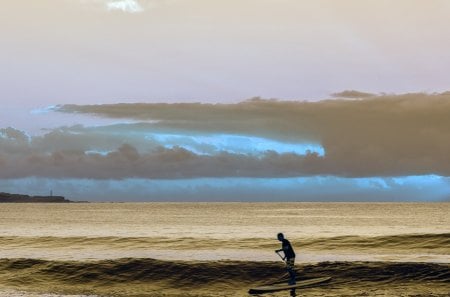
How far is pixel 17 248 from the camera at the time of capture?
198 feet

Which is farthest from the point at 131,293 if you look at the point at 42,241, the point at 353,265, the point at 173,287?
the point at 42,241

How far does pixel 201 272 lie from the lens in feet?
126

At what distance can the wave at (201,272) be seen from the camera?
3597cm

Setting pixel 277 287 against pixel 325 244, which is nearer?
pixel 277 287

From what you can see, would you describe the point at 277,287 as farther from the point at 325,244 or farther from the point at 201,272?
the point at 325,244

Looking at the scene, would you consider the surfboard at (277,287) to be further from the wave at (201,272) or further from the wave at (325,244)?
the wave at (325,244)

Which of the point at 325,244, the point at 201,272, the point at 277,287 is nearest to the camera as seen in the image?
the point at 277,287

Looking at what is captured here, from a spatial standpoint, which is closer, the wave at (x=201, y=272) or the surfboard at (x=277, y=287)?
the surfboard at (x=277, y=287)

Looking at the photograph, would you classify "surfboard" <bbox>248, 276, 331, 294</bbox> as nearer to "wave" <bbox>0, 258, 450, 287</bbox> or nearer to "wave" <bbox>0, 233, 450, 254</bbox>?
"wave" <bbox>0, 258, 450, 287</bbox>

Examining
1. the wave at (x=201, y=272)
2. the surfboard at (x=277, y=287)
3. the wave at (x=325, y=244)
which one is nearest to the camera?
the surfboard at (x=277, y=287)

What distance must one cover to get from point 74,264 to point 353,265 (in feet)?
60.3

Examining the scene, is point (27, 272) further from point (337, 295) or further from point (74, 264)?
point (337, 295)

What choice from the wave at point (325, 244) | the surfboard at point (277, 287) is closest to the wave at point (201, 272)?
the surfboard at point (277, 287)

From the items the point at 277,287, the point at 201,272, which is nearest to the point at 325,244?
the point at 201,272
